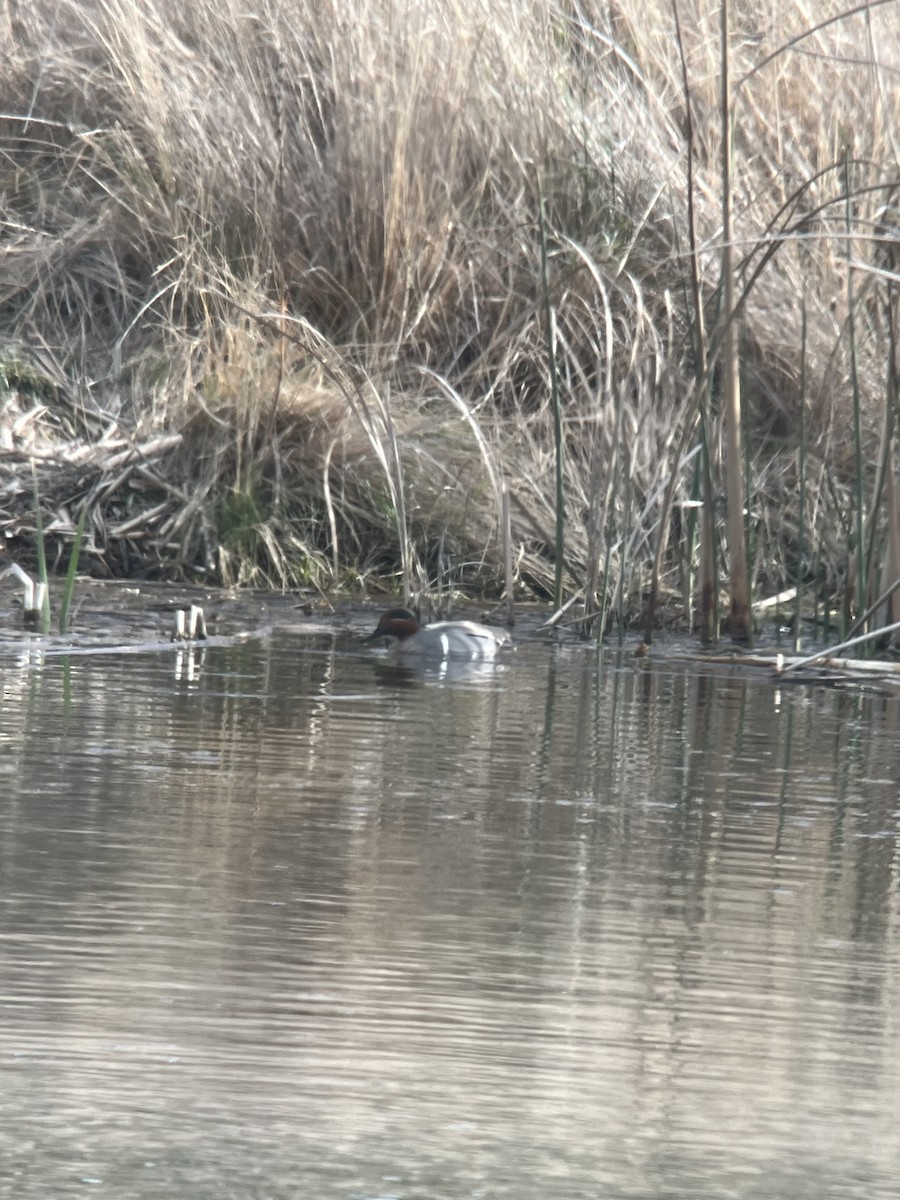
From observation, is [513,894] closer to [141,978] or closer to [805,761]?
[141,978]

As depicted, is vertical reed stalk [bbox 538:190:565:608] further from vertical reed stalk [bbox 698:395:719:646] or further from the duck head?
Result: the duck head

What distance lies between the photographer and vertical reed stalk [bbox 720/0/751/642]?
6059mm

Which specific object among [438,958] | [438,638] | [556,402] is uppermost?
[556,402]

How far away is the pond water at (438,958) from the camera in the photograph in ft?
6.97

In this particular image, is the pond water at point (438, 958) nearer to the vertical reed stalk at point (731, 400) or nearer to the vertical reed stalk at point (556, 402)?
the vertical reed stalk at point (731, 400)

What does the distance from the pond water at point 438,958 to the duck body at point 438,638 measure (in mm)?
1198

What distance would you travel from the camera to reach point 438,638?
6.18 meters

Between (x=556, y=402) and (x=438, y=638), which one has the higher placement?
(x=556, y=402)


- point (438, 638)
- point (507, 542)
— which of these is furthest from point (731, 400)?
point (438, 638)

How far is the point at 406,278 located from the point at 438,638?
285 centimetres

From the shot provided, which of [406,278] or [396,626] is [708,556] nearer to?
[396,626]

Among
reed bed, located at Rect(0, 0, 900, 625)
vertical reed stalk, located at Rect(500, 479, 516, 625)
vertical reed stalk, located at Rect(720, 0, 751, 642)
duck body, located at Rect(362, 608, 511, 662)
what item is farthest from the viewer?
reed bed, located at Rect(0, 0, 900, 625)

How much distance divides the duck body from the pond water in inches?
47.2

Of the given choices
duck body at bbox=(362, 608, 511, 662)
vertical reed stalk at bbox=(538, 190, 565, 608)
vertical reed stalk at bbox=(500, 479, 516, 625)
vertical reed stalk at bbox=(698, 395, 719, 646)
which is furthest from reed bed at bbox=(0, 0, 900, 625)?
duck body at bbox=(362, 608, 511, 662)
